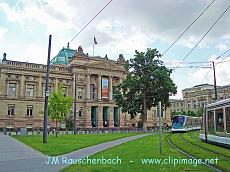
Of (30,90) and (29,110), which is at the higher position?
(30,90)

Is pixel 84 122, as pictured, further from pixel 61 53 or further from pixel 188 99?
pixel 188 99

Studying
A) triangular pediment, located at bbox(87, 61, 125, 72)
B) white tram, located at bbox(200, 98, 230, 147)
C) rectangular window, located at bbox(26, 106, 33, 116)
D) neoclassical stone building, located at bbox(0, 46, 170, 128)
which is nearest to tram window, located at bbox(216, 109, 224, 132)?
white tram, located at bbox(200, 98, 230, 147)

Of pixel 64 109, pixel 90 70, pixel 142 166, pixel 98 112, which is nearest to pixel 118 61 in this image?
pixel 90 70

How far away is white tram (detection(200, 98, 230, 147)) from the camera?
1983 cm

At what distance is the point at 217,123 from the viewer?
2192 cm

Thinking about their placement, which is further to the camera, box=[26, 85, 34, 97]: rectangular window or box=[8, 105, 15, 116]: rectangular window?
box=[26, 85, 34, 97]: rectangular window

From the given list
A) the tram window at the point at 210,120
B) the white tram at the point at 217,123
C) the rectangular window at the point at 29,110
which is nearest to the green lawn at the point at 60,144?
the white tram at the point at 217,123

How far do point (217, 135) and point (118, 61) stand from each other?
6654cm

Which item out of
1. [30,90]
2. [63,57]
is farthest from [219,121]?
[63,57]

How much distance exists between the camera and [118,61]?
3430 inches

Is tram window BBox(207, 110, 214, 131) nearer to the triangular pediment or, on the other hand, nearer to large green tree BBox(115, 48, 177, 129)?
large green tree BBox(115, 48, 177, 129)

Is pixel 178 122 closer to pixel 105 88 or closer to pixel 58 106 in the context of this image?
pixel 58 106

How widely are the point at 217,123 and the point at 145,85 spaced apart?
112ft

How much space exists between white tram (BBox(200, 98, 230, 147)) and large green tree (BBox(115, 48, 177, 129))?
94.8 feet
